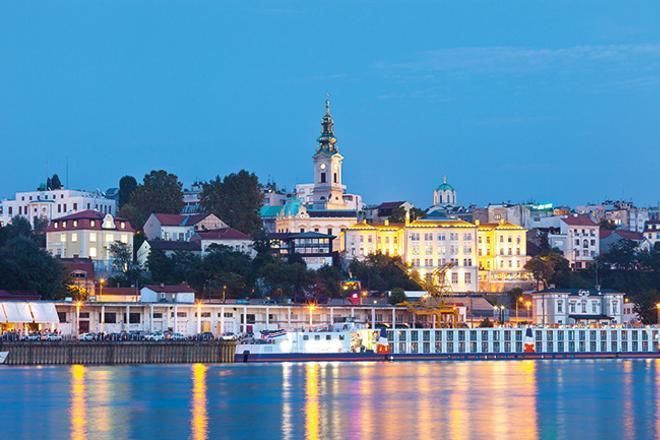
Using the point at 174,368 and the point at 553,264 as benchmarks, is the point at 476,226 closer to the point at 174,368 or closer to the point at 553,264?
the point at 553,264

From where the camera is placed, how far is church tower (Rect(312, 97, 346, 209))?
157 m

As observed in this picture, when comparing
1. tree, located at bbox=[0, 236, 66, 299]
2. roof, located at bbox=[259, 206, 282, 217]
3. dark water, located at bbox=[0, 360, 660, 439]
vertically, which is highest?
roof, located at bbox=[259, 206, 282, 217]

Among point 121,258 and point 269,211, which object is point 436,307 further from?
point 269,211

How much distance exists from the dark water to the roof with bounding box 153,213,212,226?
55.3m

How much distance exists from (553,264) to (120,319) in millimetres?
44006

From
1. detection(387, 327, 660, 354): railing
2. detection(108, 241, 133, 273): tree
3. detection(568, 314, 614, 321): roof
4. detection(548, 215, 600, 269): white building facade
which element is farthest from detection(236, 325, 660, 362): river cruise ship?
detection(548, 215, 600, 269): white building facade

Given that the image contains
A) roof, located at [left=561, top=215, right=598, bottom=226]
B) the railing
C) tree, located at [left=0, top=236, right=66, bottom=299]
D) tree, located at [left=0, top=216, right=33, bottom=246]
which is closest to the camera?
the railing

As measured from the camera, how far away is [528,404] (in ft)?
204

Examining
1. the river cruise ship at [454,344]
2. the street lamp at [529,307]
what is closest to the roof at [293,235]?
the street lamp at [529,307]

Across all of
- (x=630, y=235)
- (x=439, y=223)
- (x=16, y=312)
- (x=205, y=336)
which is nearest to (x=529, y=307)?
(x=439, y=223)

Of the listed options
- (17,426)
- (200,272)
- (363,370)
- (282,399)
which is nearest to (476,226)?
(200,272)

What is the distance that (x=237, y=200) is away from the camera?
485 ft

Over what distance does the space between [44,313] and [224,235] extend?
37.7m

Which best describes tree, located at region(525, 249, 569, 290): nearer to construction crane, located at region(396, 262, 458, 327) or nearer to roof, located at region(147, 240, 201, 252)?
construction crane, located at region(396, 262, 458, 327)
